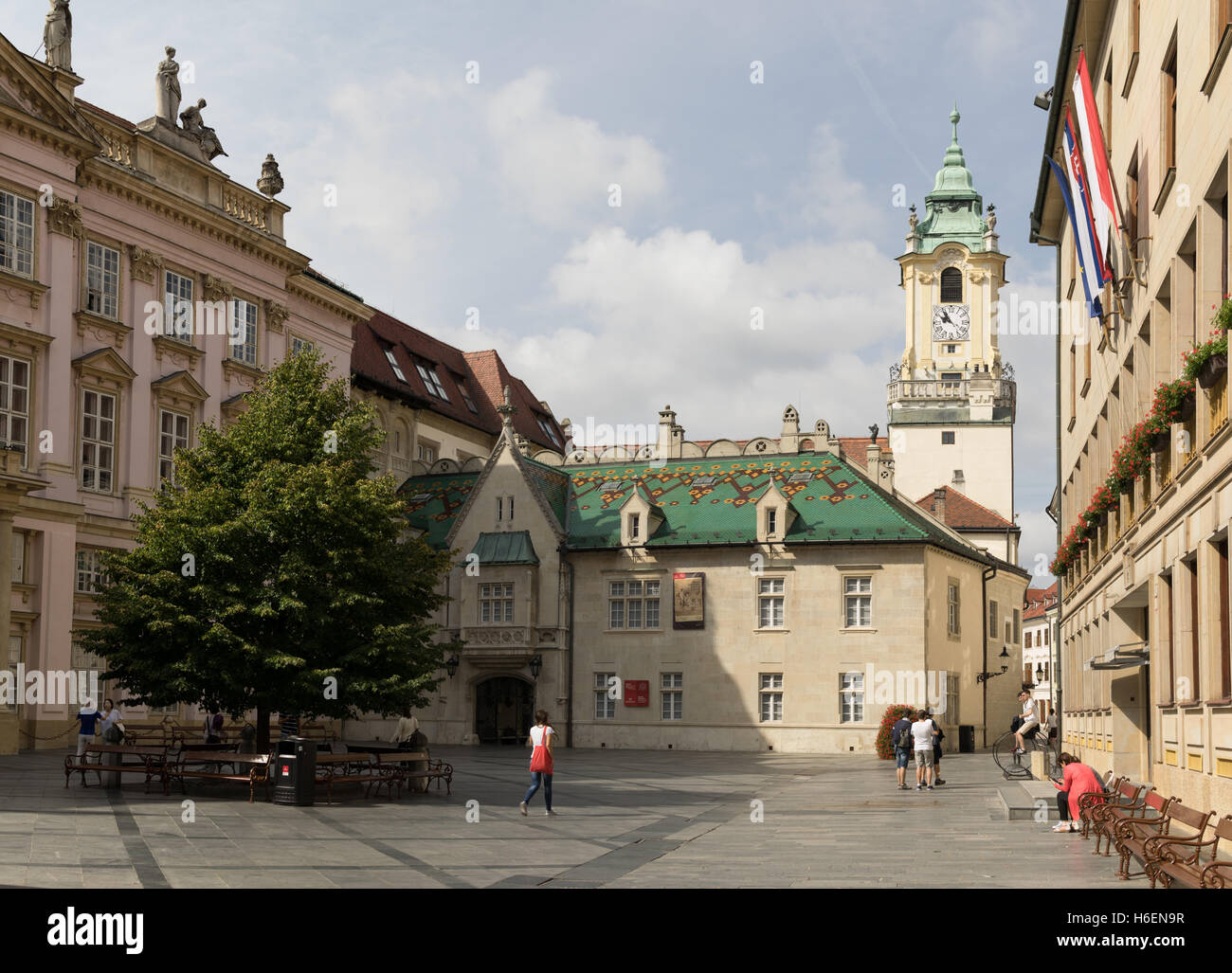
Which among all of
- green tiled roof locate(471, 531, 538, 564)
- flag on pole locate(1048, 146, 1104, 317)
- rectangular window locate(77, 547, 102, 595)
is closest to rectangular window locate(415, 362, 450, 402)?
green tiled roof locate(471, 531, 538, 564)

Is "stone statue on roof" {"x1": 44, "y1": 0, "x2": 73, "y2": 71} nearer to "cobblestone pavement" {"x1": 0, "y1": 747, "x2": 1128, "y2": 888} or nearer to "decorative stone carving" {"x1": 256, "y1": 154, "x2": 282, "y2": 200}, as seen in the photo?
"decorative stone carving" {"x1": 256, "y1": 154, "x2": 282, "y2": 200}

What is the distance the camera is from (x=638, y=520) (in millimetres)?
55594

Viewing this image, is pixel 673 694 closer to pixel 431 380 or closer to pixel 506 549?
pixel 506 549

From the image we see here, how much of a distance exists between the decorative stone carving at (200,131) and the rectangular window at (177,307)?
16.3 feet

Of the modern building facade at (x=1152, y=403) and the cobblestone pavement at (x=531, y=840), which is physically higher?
the modern building facade at (x=1152, y=403)

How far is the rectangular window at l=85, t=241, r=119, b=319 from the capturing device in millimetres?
43344

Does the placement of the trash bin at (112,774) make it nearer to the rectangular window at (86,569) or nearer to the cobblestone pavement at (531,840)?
the cobblestone pavement at (531,840)

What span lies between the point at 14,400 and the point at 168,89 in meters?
13.7

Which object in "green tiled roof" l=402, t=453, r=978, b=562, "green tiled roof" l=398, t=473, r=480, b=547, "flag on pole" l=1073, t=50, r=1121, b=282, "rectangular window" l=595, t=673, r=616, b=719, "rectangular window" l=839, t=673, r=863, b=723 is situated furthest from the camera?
"green tiled roof" l=398, t=473, r=480, b=547

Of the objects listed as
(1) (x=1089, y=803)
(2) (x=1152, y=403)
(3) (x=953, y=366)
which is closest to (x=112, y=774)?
(1) (x=1089, y=803)

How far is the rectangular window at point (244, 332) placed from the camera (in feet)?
164

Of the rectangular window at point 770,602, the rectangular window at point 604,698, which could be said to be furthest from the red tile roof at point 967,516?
the rectangular window at point 604,698

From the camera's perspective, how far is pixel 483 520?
2281 inches

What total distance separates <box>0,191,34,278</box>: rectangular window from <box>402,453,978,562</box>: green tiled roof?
2220cm
